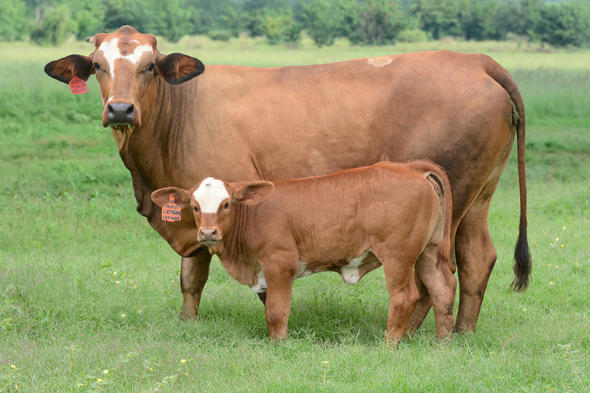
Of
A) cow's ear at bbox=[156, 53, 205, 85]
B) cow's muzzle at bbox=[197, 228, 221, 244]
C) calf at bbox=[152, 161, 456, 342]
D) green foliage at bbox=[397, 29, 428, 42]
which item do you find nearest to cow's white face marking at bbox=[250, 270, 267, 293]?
calf at bbox=[152, 161, 456, 342]

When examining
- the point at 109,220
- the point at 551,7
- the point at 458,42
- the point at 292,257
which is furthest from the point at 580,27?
the point at 292,257

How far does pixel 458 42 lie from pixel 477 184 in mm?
36973

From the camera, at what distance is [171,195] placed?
581 cm

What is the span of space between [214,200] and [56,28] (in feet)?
149

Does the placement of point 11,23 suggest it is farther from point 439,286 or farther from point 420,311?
point 439,286

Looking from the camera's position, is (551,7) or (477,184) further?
(551,7)

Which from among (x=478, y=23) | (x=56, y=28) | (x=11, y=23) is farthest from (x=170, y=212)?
(x=11, y=23)

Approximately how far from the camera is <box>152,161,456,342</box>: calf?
18.7 feet

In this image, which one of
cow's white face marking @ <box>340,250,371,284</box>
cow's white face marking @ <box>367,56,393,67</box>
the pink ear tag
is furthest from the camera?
cow's white face marking @ <box>367,56,393,67</box>

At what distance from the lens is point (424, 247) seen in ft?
19.3

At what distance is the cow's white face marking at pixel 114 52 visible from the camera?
5.67 m

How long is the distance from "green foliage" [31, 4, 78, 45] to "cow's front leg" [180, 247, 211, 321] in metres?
42.8

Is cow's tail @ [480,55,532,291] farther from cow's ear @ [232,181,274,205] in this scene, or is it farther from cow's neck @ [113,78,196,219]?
cow's neck @ [113,78,196,219]

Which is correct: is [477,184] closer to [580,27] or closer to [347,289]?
[347,289]
